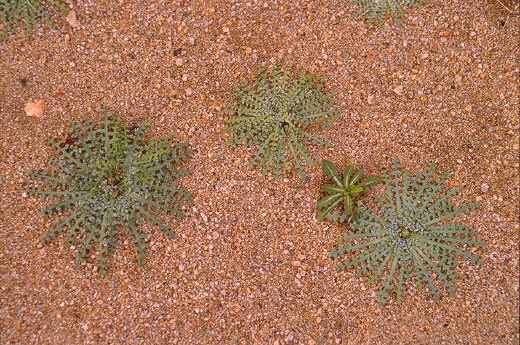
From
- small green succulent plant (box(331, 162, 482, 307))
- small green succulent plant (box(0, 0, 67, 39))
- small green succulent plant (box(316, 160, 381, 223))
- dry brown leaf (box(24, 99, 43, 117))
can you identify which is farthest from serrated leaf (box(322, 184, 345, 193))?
small green succulent plant (box(0, 0, 67, 39))

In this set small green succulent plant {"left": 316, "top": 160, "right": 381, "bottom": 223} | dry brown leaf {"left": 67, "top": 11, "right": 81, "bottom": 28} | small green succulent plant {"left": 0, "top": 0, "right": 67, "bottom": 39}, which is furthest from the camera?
dry brown leaf {"left": 67, "top": 11, "right": 81, "bottom": 28}

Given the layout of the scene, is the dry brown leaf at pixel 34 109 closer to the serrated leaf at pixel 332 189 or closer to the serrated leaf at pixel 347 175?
the serrated leaf at pixel 332 189

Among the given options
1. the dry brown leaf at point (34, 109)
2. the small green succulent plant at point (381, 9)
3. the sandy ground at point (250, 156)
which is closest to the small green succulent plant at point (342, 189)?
the sandy ground at point (250, 156)

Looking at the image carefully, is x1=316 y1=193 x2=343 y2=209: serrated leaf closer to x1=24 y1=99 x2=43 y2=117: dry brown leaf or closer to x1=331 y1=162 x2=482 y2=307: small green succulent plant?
x1=331 y1=162 x2=482 y2=307: small green succulent plant

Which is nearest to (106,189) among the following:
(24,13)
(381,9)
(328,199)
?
(24,13)

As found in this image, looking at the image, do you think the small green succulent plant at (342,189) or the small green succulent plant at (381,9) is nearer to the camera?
the small green succulent plant at (342,189)

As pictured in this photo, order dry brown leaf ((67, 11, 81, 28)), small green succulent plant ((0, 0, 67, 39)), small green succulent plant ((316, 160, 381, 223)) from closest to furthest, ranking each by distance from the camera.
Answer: small green succulent plant ((316, 160, 381, 223))
small green succulent plant ((0, 0, 67, 39))
dry brown leaf ((67, 11, 81, 28))
